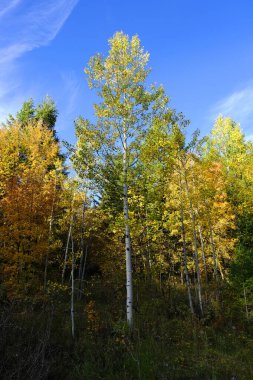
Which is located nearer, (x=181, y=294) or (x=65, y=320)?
(x=65, y=320)

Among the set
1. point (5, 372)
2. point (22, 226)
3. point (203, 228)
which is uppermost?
point (203, 228)

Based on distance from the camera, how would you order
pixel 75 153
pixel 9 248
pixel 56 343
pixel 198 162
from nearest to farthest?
pixel 56 343 < pixel 75 153 < pixel 9 248 < pixel 198 162

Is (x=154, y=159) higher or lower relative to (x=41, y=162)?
lower

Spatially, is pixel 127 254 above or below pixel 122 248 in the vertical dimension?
below

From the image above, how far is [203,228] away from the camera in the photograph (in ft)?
67.1

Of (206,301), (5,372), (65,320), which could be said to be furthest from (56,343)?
(206,301)

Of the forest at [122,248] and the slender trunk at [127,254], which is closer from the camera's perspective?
the forest at [122,248]

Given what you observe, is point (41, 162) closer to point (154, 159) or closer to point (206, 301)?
point (154, 159)

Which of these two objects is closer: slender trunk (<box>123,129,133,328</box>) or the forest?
the forest

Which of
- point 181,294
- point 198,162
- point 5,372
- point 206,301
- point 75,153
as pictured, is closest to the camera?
point 5,372

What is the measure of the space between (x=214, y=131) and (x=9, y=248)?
1940 centimetres

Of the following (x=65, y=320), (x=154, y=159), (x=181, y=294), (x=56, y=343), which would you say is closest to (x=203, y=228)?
(x=181, y=294)

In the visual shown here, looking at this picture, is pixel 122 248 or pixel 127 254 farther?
pixel 122 248

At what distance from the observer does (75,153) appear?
1270cm
